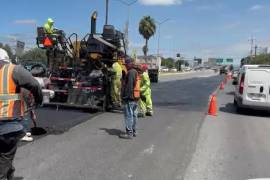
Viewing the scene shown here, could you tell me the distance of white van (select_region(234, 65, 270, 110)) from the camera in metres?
16.0

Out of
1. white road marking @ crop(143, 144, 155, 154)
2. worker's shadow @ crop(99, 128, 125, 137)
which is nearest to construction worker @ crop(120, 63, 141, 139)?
worker's shadow @ crop(99, 128, 125, 137)

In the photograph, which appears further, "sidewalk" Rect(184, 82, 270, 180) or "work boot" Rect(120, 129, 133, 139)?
"work boot" Rect(120, 129, 133, 139)

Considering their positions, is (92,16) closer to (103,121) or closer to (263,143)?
(103,121)

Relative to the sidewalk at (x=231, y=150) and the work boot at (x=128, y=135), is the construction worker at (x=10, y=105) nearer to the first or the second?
the sidewalk at (x=231, y=150)

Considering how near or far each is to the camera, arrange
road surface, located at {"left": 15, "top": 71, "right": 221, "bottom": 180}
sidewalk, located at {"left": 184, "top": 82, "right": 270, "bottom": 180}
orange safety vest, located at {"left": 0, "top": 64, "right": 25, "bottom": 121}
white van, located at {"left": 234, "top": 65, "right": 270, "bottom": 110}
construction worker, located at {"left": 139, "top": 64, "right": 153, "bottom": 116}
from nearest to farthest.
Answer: orange safety vest, located at {"left": 0, "top": 64, "right": 25, "bottom": 121} → road surface, located at {"left": 15, "top": 71, "right": 221, "bottom": 180} → sidewalk, located at {"left": 184, "top": 82, "right": 270, "bottom": 180} → construction worker, located at {"left": 139, "top": 64, "right": 153, "bottom": 116} → white van, located at {"left": 234, "top": 65, "right": 270, "bottom": 110}

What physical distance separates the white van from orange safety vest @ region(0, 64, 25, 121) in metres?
12.5

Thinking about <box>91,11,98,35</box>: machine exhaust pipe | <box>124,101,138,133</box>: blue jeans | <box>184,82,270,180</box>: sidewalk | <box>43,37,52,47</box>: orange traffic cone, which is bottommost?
<box>184,82,270,180</box>: sidewalk

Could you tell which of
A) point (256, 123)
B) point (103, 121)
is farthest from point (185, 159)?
point (256, 123)

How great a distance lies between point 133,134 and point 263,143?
9.11 feet

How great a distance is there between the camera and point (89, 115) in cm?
1323

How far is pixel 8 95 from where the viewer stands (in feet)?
15.3

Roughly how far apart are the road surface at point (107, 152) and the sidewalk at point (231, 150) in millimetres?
257

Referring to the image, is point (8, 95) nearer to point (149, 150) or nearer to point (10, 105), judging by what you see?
point (10, 105)

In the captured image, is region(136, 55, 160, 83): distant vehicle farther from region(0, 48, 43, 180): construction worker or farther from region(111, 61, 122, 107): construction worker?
region(0, 48, 43, 180): construction worker
